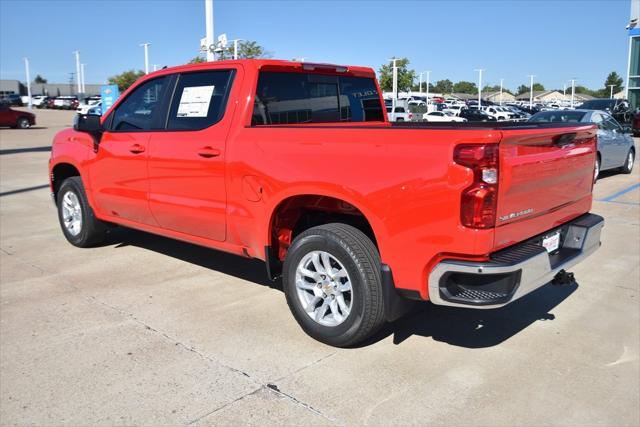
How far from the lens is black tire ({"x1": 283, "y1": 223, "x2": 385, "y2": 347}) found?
12.0 ft

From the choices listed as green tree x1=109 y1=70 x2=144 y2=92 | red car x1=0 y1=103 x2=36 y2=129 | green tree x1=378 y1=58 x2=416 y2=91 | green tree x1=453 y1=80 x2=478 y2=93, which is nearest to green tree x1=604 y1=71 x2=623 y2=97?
green tree x1=453 y1=80 x2=478 y2=93

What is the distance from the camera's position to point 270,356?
388cm

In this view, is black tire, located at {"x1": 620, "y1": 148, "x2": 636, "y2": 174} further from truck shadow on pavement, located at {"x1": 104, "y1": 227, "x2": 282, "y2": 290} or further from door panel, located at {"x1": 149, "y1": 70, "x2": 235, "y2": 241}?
door panel, located at {"x1": 149, "y1": 70, "x2": 235, "y2": 241}

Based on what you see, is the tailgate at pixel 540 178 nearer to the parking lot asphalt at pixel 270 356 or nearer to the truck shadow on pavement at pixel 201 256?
the parking lot asphalt at pixel 270 356

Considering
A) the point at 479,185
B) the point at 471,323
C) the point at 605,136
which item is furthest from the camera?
the point at 605,136

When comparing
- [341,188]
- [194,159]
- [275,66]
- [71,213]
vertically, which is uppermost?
[275,66]

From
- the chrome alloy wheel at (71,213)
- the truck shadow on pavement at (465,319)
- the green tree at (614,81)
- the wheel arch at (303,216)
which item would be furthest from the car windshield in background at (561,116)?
the green tree at (614,81)

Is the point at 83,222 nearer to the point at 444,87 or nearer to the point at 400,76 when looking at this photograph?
the point at 400,76

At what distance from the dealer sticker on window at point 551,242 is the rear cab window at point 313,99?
2157 millimetres

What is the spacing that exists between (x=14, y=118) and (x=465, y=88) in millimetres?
146328

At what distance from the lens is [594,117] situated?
39.2ft

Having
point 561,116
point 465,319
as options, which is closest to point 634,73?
point 561,116

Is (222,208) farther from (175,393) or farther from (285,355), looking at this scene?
(175,393)

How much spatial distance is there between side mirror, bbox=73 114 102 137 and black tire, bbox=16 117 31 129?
100 ft
